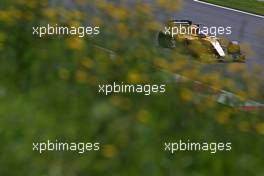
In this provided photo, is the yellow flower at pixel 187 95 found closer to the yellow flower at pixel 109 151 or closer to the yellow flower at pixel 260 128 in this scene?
the yellow flower at pixel 260 128

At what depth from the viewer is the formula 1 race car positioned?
144 inches

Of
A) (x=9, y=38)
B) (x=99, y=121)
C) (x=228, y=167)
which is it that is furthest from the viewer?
(x=9, y=38)

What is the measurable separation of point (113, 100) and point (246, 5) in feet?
60.2

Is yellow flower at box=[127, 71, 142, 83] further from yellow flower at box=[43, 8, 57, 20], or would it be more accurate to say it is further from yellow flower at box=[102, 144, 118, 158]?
yellow flower at box=[43, 8, 57, 20]

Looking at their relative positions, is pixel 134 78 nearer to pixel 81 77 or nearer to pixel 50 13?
pixel 81 77

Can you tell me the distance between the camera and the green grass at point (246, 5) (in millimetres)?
20281

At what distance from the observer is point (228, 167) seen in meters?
2.95

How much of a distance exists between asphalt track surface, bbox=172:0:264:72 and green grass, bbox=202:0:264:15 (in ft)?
1.70

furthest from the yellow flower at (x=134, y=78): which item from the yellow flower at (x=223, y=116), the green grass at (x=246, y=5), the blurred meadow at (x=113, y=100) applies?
the green grass at (x=246, y=5)

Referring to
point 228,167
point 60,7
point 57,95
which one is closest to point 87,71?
point 57,95

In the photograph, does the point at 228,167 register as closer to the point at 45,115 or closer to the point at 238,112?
the point at 238,112

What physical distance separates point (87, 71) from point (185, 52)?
0.52 metres

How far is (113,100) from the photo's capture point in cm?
345

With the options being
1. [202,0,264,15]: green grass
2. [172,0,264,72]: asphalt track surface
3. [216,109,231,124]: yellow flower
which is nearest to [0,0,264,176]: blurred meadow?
[216,109,231,124]: yellow flower
